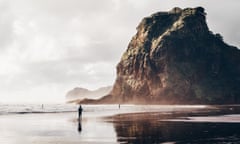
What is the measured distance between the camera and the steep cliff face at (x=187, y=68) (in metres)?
177

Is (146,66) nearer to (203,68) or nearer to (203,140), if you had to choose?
(203,68)

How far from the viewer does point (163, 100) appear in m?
178

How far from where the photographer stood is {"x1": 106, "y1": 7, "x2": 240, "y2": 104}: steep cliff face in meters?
177

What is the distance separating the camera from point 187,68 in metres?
184

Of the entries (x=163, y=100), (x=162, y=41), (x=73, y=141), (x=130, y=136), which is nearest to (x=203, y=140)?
(x=130, y=136)

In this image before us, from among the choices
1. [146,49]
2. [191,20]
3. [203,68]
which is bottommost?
[203,68]

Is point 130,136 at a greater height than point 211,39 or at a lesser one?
lesser

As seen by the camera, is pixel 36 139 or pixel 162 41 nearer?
pixel 36 139

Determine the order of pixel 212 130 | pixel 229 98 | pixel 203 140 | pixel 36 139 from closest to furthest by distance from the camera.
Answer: pixel 203 140 < pixel 36 139 < pixel 212 130 < pixel 229 98

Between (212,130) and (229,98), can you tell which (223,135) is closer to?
(212,130)

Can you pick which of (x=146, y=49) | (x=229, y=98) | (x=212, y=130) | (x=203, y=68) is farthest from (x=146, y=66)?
(x=212, y=130)

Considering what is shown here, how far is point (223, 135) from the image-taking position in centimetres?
3538

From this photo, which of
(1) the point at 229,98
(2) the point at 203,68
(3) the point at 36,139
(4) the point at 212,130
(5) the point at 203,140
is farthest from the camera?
(2) the point at 203,68

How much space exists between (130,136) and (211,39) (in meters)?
167
